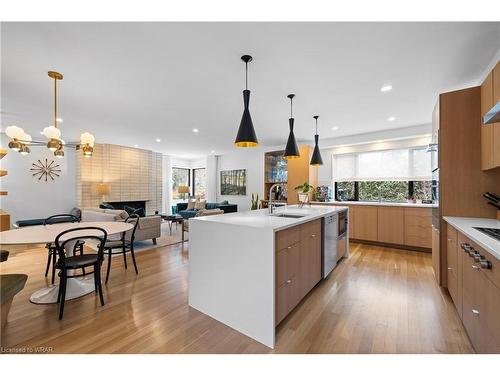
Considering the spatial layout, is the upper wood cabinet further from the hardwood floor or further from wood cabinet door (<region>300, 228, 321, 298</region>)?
wood cabinet door (<region>300, 228, 321, 298</region>)

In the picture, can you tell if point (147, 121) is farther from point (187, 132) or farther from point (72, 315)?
point (72, 315)

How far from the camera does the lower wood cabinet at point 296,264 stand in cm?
179

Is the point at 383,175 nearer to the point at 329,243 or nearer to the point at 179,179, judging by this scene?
the point at 329,243

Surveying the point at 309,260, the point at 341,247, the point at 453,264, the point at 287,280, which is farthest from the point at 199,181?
the point at 453,264

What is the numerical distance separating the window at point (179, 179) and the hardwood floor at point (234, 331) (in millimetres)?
6422

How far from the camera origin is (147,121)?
430cm

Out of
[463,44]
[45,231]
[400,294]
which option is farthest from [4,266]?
[463,44]

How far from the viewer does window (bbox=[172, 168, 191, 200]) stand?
30.7 ft

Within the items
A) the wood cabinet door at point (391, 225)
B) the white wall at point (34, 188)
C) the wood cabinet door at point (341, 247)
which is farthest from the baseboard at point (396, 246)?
the white wall at point (34, 188)

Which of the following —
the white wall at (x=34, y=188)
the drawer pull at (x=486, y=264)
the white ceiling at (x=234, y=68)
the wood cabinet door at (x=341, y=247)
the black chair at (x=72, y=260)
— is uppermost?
the white ceiling at (x=234, y=68)

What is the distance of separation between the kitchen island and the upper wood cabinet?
5.69 feet

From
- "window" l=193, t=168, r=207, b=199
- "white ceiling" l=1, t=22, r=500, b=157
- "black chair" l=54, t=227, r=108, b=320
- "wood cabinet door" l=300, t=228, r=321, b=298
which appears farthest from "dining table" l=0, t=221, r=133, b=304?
"window" l=193, t=168, r=207, b=199

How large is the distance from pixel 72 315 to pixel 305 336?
217 cm

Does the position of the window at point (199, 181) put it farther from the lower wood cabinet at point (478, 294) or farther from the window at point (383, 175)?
the lower wood cabinet at point (478, 294)
